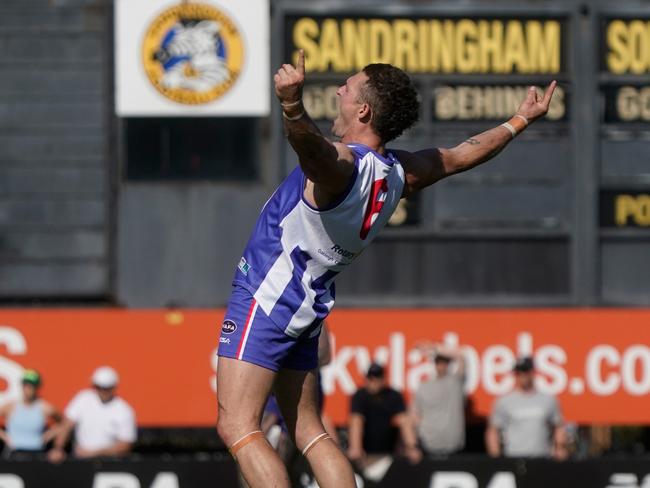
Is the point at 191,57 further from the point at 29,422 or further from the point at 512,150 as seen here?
the point at 29,422

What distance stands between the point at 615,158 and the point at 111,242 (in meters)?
4.43

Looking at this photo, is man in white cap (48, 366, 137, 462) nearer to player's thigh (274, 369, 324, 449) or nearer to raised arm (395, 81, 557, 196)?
player's thigh (274, 369, 324, 449)

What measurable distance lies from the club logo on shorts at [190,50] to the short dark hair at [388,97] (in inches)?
297

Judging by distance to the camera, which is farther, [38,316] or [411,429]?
[38,316]

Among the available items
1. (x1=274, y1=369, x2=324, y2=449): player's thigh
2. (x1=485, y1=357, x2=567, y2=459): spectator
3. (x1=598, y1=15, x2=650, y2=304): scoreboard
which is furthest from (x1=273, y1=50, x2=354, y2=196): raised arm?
(x1=598, y1=15, x2=650, y2=304): scoreboard

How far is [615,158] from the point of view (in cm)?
1423

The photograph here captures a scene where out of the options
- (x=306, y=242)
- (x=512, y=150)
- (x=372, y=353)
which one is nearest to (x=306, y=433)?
(x=306, y=242)

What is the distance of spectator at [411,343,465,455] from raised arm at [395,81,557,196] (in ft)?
20.8

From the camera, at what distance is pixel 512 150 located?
558 inches

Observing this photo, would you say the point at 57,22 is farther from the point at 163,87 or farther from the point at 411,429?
the point at 411,429

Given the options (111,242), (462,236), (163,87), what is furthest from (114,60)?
(462,236)

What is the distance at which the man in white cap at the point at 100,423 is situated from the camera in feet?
42.2

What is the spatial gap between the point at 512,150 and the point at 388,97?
25.6ft

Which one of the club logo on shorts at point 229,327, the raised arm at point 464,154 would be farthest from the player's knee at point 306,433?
the raised arm at point 464,154
